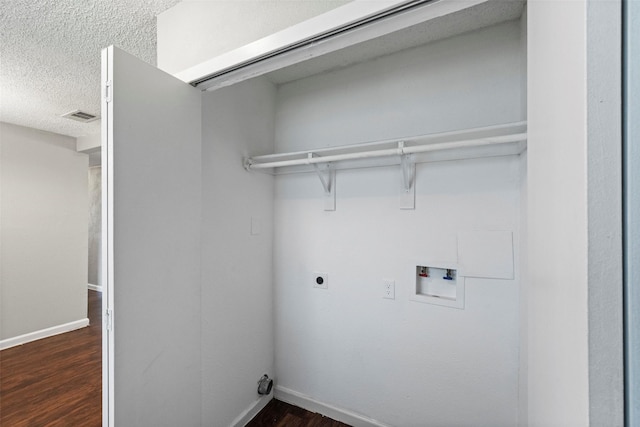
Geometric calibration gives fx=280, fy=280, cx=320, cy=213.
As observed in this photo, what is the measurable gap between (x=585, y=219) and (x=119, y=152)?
123cm

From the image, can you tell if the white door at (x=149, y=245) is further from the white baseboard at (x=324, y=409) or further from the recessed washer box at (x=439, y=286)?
the recessed washer box at (x=439, y=286)

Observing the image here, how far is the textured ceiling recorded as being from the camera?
1.34 m

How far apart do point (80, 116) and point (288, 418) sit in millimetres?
3309

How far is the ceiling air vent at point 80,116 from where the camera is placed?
2.69 meters

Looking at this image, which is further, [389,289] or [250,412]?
[250,412]

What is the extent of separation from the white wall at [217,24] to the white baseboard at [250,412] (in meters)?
2.07

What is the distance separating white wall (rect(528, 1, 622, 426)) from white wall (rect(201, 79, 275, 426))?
4.92 feet

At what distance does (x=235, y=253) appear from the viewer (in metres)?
1.77

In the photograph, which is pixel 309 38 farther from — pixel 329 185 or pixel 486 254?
pixel 486 254

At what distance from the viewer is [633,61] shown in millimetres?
324

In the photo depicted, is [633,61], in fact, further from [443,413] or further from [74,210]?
[74,210]

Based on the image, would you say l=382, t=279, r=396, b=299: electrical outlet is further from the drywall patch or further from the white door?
the white door

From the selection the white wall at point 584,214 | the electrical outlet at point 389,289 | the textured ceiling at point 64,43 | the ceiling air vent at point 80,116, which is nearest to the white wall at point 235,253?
the textured ceiling at point 64,43

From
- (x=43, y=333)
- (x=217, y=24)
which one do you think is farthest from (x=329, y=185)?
(x=43, y=333)
